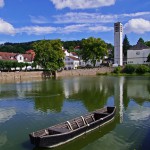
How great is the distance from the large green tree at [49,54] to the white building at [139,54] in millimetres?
46928

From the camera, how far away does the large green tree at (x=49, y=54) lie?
86.2m

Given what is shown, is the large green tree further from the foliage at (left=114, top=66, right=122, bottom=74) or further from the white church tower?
the white church tower

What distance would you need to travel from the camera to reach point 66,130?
58.8ft

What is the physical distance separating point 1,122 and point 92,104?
473 inches

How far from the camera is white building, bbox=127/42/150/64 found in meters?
122

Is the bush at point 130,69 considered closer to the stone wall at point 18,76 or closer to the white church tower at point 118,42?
the white church tower at point 118,42

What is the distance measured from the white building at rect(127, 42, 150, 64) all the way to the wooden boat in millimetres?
102432

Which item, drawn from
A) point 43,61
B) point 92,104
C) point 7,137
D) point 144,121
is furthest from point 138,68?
point 7,137

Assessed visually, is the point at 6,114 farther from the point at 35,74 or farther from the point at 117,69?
the point at 117,69

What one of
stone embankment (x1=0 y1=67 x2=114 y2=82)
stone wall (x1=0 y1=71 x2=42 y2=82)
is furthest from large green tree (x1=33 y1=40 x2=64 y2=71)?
stone wall (x1=0 y1=71 x2=42 y2=82)

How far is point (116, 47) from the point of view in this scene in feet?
404

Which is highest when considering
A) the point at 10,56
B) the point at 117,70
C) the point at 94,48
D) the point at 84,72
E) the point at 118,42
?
the point at 118,42

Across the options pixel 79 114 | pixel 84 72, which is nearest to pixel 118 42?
pixel 84 72

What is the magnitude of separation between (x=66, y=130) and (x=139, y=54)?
110 metres
